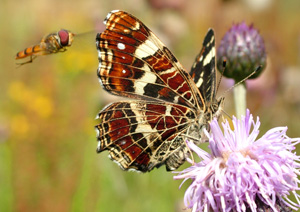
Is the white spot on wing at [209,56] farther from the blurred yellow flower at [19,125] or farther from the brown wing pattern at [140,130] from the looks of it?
the blurred yellow flower at [19,125]

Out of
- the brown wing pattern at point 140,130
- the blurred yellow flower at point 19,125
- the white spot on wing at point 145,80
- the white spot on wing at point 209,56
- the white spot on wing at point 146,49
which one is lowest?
the brown wing pattern at point 140,130

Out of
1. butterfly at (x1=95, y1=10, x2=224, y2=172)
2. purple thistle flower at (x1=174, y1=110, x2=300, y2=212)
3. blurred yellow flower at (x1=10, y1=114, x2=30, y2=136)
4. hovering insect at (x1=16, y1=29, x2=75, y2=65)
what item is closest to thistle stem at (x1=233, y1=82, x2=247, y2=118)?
butterfly at (x1=95, y1=10, x2=224, y2=172)

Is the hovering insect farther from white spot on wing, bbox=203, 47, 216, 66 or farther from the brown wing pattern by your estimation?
white spot on wing, bbox=203, 47, 216, 66

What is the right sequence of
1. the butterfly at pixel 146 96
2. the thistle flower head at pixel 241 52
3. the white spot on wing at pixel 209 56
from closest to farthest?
1. the butterfly at pixel 146 96
2. the white spot on wing at pixel 209 56
3. the thistle flower head at pixel 241 52

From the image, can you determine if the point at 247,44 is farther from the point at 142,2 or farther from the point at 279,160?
the point at 142,2

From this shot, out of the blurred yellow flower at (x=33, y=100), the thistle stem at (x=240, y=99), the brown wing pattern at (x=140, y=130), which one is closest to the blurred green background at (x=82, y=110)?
the blurred yellow flower at (x=33, y=100)

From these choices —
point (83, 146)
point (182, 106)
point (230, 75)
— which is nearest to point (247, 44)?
point (230, 75)
